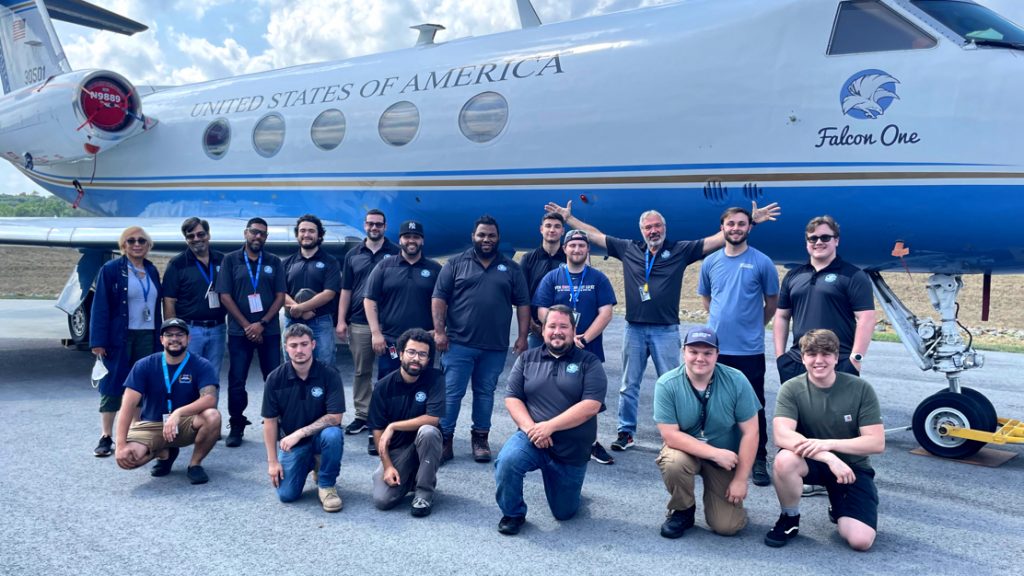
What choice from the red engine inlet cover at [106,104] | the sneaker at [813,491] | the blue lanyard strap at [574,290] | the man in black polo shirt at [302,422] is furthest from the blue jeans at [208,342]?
the red engine inlet cover at [106,104]

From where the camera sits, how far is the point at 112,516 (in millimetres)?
4816

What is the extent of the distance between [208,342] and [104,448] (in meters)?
1.16

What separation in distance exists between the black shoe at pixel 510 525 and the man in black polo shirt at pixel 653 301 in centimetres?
177

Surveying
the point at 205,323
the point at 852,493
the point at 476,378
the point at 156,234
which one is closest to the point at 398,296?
the point at 476,378

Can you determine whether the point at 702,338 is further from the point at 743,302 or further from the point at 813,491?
the point at 813,491

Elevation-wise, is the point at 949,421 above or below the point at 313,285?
below

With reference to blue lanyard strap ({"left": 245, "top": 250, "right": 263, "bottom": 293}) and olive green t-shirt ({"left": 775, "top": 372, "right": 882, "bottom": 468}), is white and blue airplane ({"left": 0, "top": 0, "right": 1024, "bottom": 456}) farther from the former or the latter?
blue lanyard strap ({"left": 245, "top": 250, "right": 263, "bottom": 293})

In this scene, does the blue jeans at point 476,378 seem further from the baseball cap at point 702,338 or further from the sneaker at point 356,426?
the baseball cap at point 702,338

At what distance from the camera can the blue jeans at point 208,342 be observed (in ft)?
22.1

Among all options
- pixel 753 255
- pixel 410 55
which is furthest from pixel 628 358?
pixel 410 55

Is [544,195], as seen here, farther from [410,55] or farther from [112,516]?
[112,516]

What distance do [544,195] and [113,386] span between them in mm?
4203

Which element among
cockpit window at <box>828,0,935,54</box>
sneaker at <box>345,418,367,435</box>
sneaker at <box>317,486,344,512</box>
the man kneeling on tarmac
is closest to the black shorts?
the man kneeling on tarmac

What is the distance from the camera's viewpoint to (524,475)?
15.6 feet
